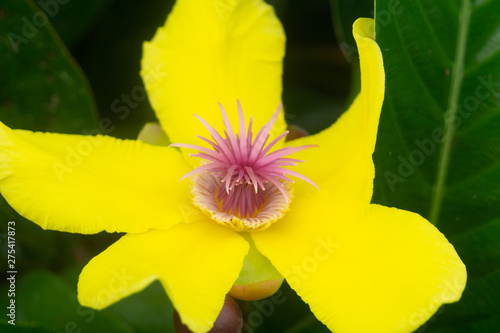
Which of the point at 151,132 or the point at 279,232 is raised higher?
the point at 151,132

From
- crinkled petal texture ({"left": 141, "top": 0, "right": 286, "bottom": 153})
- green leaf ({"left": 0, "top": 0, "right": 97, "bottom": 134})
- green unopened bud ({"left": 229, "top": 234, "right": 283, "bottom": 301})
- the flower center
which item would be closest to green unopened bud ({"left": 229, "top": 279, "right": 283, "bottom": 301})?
green unopened bud ({"left": 229, "top": 234, "right": 283, "bottom": 301})

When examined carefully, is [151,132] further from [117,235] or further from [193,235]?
[117,235]

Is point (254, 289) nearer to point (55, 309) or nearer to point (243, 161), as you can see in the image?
point (243, 161)

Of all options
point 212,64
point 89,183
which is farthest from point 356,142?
point 89,183

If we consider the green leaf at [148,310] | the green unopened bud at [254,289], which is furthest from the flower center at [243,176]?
the green leaf at [148,310]

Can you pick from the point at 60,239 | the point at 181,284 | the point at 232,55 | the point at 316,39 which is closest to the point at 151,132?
the point at 232,55

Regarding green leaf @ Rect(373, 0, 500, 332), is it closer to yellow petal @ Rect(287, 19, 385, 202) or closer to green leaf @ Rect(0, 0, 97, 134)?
yellow petal @ Rect(287, 19, 385, 202)
